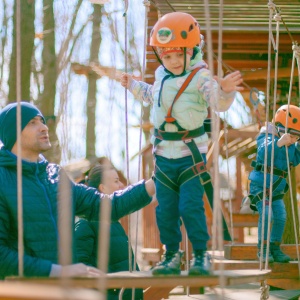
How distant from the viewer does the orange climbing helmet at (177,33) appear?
3688 millimetres

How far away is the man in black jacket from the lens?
364 centimetres

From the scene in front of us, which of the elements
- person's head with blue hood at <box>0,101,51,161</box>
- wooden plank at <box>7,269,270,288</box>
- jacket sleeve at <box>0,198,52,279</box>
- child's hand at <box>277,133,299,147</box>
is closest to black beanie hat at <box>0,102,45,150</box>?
person's head with blue hood at <box>0,101,51,161</box>

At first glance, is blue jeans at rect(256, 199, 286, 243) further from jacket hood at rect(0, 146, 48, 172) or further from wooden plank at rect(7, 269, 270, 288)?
wooden plank at rect(7, 269, 270, 288)

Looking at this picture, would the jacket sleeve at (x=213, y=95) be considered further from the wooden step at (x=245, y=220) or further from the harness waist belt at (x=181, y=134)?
the wooden step at (x=245, y=220)

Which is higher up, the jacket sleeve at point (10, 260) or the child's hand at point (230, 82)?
the child's hand at point (230, 82)

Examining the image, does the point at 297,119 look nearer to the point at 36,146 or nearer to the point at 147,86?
the point at 147,86

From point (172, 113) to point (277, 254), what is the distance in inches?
93.0

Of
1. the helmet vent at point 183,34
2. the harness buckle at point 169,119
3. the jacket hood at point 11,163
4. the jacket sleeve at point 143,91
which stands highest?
the helmet vent at point 183,34

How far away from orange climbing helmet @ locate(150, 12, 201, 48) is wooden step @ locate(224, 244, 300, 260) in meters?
2.85

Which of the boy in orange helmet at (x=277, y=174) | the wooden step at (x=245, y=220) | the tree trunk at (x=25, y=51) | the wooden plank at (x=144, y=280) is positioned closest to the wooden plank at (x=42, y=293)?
the wooden plank at (x=144, y=280)

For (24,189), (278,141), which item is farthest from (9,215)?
(278,141)

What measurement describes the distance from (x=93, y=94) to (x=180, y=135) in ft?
31.2

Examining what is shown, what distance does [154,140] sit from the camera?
Answer: 148 inches

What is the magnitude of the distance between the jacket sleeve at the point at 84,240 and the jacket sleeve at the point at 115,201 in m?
0.84
